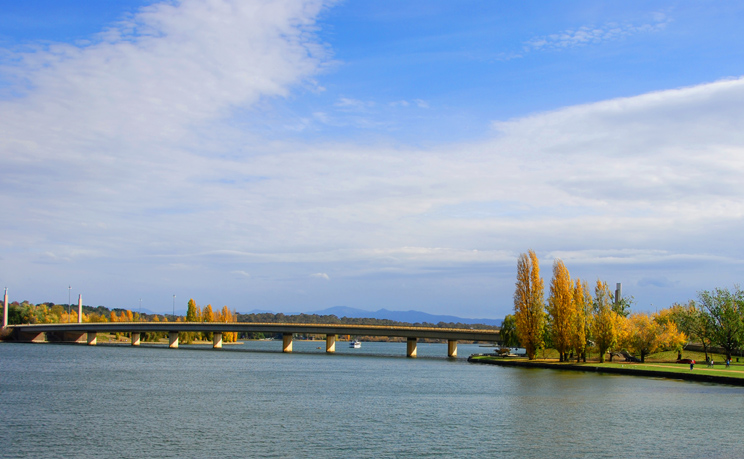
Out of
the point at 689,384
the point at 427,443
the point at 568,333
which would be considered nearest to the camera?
the point at 427,443

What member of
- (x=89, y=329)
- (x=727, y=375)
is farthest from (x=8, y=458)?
(x=89, y=329)

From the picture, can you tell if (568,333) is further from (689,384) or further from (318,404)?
(318,404)

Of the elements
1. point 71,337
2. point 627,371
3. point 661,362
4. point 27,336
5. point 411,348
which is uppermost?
point 627,371

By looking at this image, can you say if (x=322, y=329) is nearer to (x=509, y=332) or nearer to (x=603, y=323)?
(x=509, y=332)

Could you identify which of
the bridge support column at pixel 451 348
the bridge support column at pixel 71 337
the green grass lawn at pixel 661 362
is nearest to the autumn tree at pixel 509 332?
the green grass lawn at pixel 661 362

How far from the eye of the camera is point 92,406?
168 ft

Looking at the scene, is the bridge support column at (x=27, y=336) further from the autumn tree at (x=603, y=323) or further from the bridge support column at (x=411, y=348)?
the autumn tree at (x=603, y=323)

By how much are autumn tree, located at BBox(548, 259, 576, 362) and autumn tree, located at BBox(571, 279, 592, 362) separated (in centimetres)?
63

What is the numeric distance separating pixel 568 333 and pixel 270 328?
74367 millimetres

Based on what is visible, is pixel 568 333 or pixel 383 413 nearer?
pixel 383 413

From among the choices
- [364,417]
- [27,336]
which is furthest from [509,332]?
[27,336]

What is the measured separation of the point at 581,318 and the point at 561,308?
3.12 metres

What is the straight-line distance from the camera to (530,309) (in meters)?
108

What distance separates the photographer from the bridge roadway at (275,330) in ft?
463
